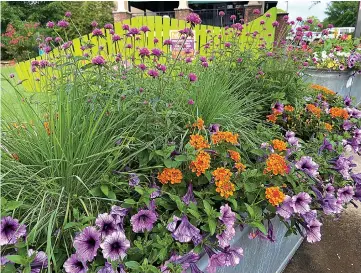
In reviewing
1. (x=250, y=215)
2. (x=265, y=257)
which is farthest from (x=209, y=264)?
(x=265, y=257)

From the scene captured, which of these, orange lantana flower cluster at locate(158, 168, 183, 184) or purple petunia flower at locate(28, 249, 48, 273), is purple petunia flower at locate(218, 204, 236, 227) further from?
purple petunia flower at locate(28, 249, 48, 273)

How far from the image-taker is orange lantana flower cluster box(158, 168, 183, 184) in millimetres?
1218

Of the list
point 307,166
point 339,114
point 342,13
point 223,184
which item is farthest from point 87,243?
point 342,13

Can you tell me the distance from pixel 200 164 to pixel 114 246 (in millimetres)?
453

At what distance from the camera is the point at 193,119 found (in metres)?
1.70

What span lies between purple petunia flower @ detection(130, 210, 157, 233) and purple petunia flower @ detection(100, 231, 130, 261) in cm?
10

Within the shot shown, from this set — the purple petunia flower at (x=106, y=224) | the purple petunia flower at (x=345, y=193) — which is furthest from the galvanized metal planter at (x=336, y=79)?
the purple petunia flower at (x=106, y=224)

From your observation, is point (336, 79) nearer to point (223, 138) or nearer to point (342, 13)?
point (223, 138)

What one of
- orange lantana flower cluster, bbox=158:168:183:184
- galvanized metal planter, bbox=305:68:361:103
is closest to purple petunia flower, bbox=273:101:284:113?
orange lantana flower cluster, bbox=158:168:183:184

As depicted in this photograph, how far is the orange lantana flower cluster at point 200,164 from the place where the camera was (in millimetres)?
1215

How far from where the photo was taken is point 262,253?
4.63 feet

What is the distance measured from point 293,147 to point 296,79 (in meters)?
1.06

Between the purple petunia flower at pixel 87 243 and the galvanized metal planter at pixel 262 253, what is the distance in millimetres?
358

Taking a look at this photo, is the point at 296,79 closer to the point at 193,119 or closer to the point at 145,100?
the point at 193,119
